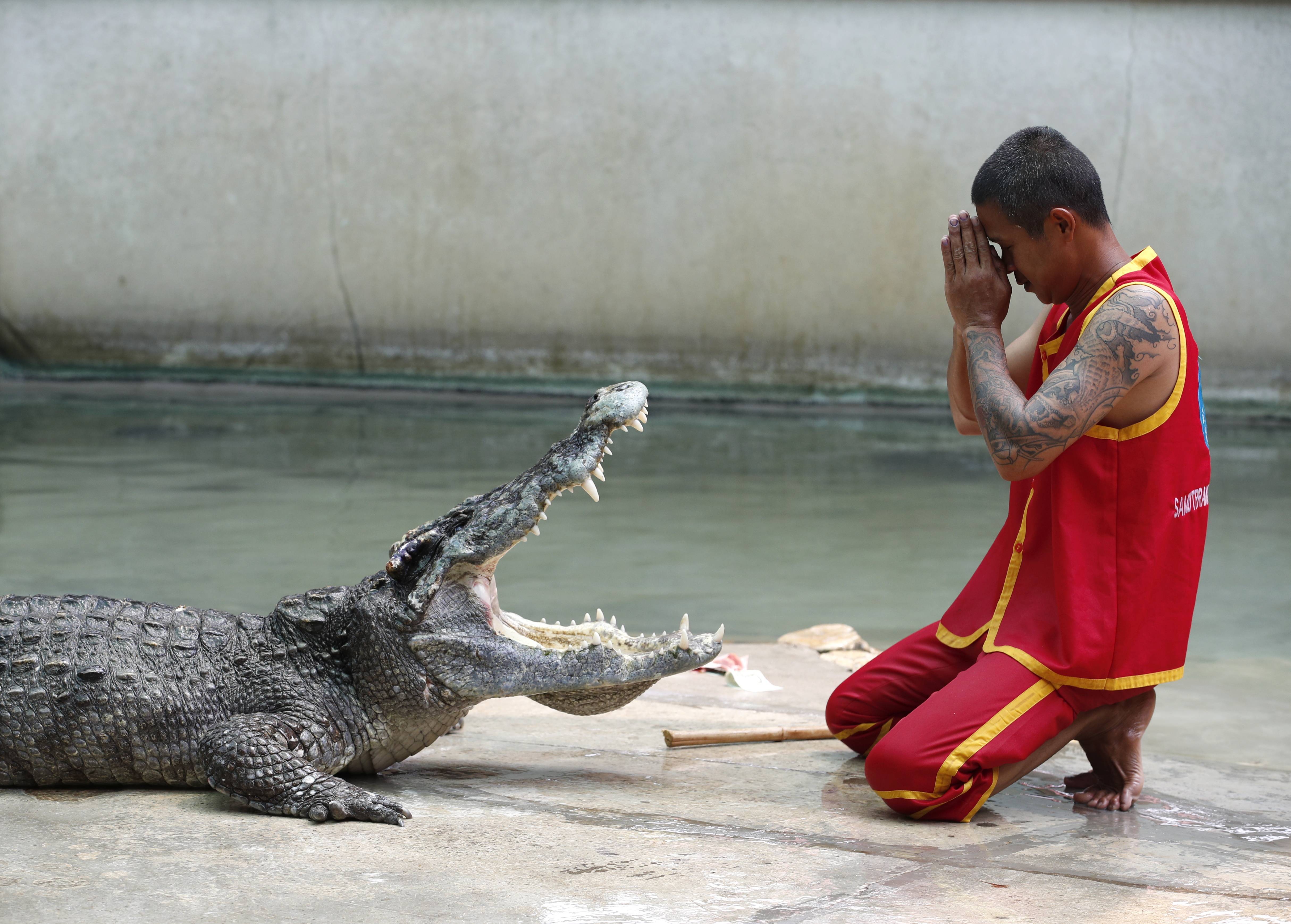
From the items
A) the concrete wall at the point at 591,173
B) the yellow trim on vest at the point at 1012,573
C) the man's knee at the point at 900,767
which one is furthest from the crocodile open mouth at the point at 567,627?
the concrete wall at the point at 591,173

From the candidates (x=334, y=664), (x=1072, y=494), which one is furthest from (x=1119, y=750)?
(x=334, y=664)

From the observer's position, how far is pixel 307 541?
254 inches

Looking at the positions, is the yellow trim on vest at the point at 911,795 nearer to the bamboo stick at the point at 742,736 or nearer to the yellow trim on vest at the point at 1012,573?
the yellow trim on vest at the point at 1012,573

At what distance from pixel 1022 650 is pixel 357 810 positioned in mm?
1472

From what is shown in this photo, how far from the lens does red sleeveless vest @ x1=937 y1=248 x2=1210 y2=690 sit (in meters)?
2.70

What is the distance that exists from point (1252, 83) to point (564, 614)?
10890mm

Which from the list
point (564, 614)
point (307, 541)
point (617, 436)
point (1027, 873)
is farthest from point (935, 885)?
point (617, 436)

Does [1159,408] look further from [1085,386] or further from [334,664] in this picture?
[334,664]

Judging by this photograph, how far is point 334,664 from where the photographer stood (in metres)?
2.86

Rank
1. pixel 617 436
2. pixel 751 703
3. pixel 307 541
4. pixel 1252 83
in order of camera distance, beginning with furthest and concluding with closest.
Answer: pixel 1252 83 < pixel 617 436 < pixel 307 541 < pixel 751 703

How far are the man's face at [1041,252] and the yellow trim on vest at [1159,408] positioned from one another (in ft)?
0.47

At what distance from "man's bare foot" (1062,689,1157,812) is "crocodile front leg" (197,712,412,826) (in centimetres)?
155

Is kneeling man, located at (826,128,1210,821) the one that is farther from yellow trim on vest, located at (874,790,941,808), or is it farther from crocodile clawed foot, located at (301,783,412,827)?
crocodile clawed foot, located at (301,783,412,827)

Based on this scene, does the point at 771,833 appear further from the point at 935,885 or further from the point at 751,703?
the point at 751,703
